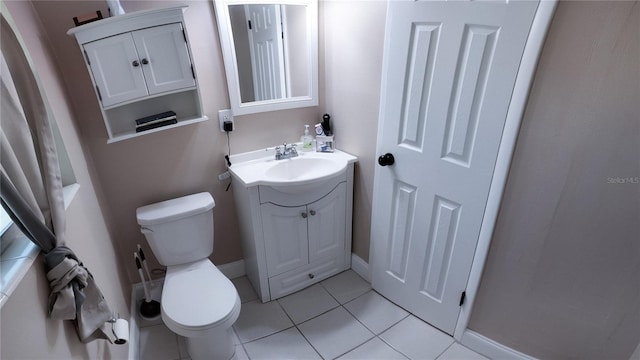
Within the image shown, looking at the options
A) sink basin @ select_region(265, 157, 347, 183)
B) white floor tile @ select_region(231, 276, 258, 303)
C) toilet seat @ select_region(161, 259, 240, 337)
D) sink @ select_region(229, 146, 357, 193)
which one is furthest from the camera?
white floor tile @ select_region(231, 276, 258, 303)

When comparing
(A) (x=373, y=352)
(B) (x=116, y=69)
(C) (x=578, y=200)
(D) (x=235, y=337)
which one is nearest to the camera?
Result: (C) (x=578, y=200)

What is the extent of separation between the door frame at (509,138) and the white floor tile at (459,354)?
16cm

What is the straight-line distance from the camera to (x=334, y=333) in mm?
1777

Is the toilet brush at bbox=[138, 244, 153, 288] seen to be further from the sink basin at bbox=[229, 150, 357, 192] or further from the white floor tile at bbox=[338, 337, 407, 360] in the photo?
the white floor tile at bbox=[338, 337, 407, 360]


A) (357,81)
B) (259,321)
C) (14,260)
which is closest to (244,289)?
(259,321)

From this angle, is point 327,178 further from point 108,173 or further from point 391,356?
point 108,173

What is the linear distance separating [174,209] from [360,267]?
1.31 metres

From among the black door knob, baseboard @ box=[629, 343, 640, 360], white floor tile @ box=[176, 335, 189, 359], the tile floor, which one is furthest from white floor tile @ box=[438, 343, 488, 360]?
white floor tile @ box=[176, 335, 189, 359]

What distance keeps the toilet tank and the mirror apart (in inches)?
24.7

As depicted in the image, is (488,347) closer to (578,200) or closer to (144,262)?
(578,200)

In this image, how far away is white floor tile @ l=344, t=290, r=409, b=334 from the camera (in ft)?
6.00

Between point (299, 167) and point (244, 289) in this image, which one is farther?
point (244, 289)

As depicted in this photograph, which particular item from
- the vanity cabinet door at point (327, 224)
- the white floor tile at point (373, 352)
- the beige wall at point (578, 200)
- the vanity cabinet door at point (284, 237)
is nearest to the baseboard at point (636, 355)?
the beige wall at point (578, 200)

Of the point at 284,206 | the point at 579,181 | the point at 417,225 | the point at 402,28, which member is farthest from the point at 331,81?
the point at 579,181
